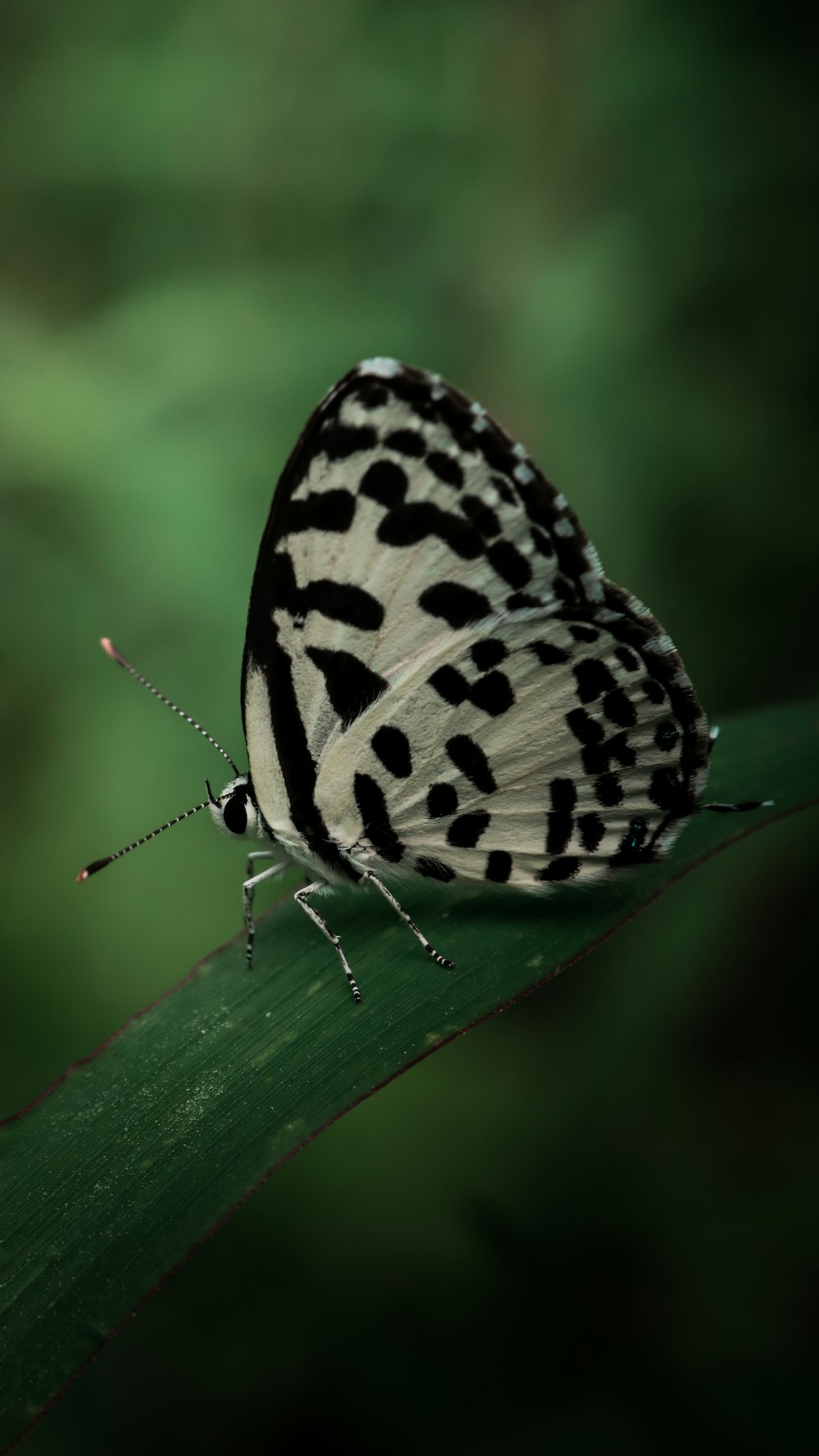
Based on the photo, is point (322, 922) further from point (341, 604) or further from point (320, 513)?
point (320, 513)

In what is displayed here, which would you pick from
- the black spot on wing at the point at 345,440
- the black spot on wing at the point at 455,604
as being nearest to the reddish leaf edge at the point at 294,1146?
the black spot on wing at the point at 455,604

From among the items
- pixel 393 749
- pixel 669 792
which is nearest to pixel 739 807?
pixel 669 792

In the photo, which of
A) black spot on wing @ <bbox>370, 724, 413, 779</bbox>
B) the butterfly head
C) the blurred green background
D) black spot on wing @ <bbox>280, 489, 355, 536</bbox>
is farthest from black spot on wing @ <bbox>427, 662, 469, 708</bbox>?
the blurred green background

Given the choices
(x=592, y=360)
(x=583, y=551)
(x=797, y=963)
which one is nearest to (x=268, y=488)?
(x=592, y=360)

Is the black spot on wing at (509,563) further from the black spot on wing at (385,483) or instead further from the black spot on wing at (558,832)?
the black spot on wing at (558,832)

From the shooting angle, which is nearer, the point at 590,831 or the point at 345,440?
the point at 345,440

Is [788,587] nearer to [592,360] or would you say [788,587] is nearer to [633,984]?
[592,360]

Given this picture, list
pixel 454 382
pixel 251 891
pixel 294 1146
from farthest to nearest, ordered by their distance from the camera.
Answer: pixel 454 382, pixel 251 891, pixel 294 1146
